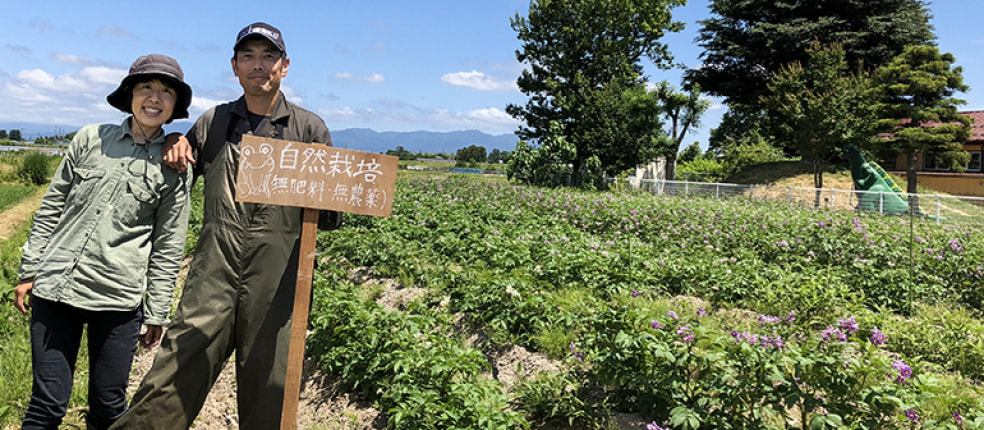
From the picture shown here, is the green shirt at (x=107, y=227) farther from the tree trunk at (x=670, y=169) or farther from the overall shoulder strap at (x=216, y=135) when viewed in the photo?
the tree trunk at (x=670, y=169)

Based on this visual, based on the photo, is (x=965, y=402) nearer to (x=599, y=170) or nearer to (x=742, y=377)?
(x=742, y=377)

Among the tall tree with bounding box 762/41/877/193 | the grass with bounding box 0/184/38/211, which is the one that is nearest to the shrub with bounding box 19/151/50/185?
the grass with bounding box 0/184/38/211

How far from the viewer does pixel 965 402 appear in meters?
2.54

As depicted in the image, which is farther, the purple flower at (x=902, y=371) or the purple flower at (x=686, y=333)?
the purple flower at (x=686, y=333)

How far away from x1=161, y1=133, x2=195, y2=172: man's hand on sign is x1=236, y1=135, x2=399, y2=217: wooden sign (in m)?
0.28

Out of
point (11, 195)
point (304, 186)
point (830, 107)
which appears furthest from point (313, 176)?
point (830, 107)

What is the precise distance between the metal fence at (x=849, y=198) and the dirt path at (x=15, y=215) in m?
17.5

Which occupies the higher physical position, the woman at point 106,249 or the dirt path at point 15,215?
the woman at point 106,249

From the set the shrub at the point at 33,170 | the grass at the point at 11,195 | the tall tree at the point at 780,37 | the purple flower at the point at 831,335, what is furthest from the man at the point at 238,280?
the tall tree at the point at 780,37

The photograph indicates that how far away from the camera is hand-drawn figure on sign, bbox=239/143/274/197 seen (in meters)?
2.24

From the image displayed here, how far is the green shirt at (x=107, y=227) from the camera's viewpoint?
86.9 inches

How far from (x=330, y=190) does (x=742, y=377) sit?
6.65 ft

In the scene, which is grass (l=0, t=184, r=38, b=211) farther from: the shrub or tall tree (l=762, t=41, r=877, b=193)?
tall tree (l=762, t=41, r=877, b=193)

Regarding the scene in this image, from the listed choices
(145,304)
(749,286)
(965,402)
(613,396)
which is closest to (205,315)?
(145,304)
